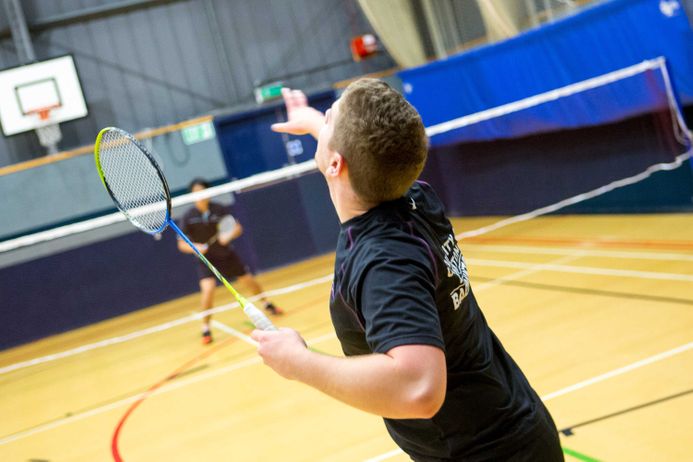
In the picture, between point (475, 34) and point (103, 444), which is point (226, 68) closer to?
point (475, 34)

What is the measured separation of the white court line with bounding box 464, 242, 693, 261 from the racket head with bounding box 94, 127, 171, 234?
5141 mm

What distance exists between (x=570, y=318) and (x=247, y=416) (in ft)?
8.62

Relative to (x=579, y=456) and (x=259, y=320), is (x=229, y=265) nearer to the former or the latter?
(x=579, y=456)

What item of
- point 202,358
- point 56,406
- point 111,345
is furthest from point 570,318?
point 111,345

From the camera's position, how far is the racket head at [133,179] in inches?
126

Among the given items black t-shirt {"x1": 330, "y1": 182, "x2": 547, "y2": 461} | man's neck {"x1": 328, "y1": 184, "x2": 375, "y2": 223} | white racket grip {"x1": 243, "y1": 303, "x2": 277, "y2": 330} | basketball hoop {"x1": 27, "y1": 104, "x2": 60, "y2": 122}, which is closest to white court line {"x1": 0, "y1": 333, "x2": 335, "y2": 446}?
white racket grip {"x1": 243, "y1": 303, "x2": 277, "y2": 330}

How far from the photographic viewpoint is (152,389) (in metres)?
7.08

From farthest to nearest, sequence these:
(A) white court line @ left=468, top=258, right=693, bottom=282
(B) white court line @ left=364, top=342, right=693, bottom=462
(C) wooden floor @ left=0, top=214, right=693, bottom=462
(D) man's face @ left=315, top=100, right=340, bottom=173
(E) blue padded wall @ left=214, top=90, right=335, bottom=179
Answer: (E) blue padded wall @ left=214, top=90, right=335, bottom=179 → (A) white court line @ left=468, top=258, right=693, bottom=282 → (B) white court line @ left=364, top=342, right=693, bottom=462 → (C) wooden floor @ left=0, top=214, right=693, bottom=462 → (D) man's face @ left=315, top=100, right=340, bottom=173

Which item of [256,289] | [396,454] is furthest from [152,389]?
[396,454]

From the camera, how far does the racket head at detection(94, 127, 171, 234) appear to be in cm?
321

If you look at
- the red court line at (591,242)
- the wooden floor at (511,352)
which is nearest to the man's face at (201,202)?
the wooden floor at (511,352)

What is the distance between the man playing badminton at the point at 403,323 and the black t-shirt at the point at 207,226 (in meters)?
7.05

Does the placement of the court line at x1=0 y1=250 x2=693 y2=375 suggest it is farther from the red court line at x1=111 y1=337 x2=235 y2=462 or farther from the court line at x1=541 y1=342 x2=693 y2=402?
the court line at x1=541 y1=342 x2=693 y2=402

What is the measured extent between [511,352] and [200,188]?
413cm
